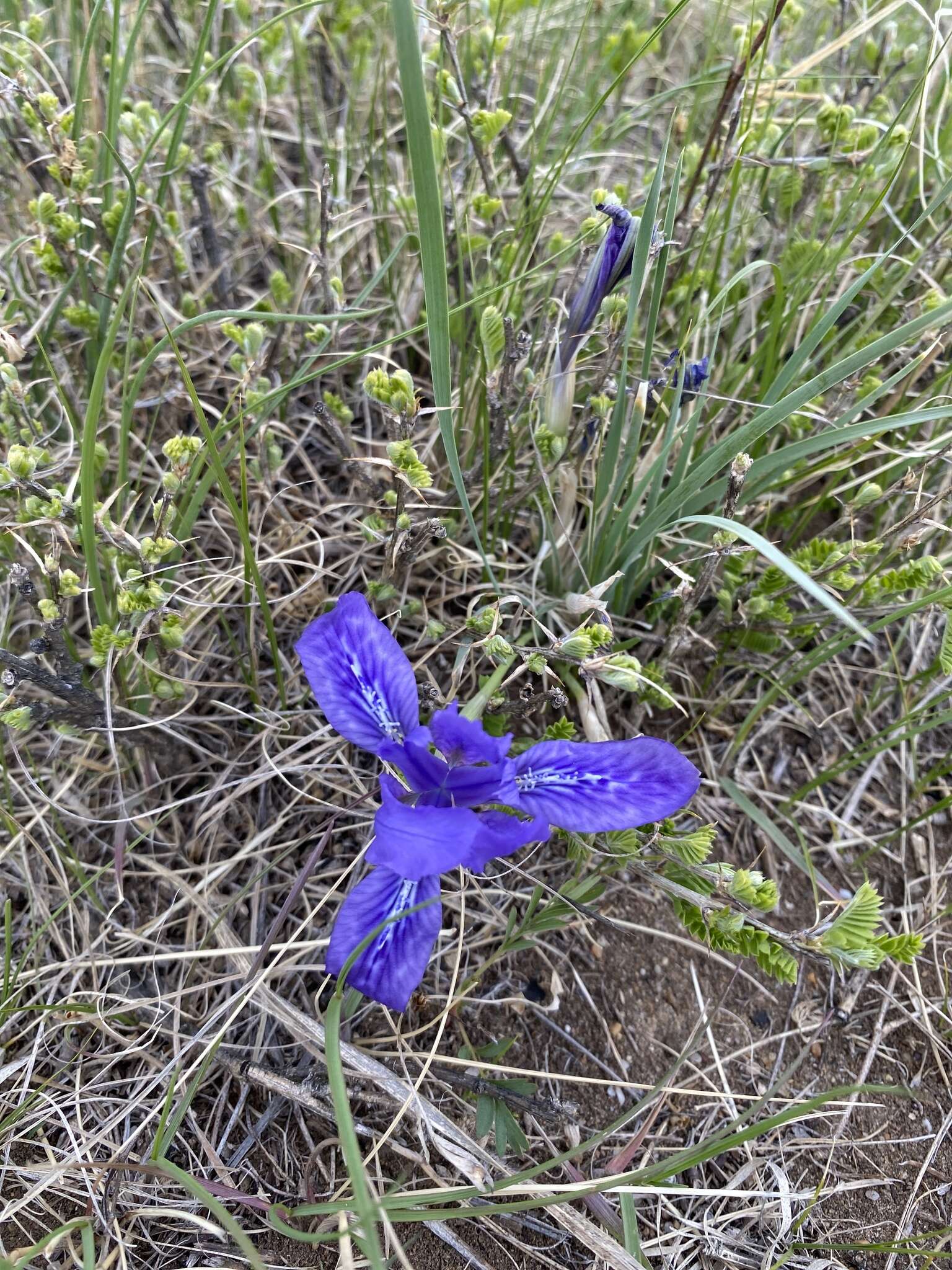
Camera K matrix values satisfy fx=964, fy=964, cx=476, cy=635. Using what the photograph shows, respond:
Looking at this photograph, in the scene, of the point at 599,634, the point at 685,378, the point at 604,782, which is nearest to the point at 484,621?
the point at 599,634

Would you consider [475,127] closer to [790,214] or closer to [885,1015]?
[790,214]

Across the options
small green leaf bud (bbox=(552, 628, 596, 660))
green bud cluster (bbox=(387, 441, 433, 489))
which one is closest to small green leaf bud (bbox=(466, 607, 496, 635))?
small green leaf bud (bbox=(552, 628, 596, 660))

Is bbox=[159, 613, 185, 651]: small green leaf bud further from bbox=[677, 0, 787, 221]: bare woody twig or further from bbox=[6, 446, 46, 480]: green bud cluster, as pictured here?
bbox=[677, 0, 787, 221]: bare woody twig

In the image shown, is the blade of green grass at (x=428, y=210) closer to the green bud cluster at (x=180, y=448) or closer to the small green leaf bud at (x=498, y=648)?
the small green leaf bud at (x=498, y=648)

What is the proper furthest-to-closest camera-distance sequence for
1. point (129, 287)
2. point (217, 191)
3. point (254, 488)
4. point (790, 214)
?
1. point (217, 191)
2. point (790, 214)
3. point (254, 488)
4. point (129, 287)

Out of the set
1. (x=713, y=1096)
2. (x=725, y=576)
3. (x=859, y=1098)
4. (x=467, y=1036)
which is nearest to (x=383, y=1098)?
(x=467, y=1036)

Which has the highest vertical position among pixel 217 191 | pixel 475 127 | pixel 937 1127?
pixel 475 127

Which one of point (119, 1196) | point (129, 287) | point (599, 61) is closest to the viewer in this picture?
point (119, 1196)

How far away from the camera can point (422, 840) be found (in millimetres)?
1139

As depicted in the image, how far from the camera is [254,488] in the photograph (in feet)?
5.77

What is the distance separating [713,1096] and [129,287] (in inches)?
60.6

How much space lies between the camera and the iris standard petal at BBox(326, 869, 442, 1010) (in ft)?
4.05

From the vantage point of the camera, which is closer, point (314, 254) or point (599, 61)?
point (314, 254)

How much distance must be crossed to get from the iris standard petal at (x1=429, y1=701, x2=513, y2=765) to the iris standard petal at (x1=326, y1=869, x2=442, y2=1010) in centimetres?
17
